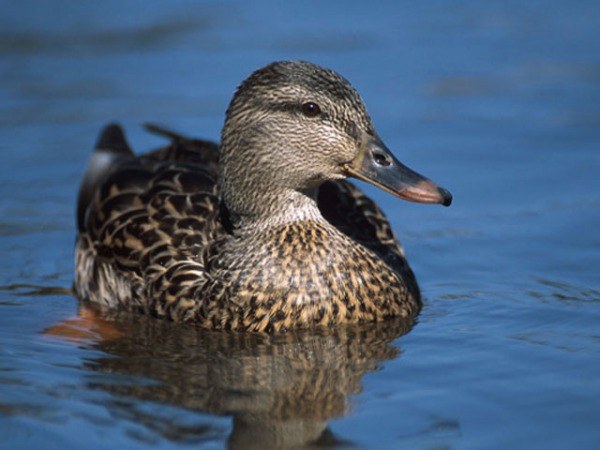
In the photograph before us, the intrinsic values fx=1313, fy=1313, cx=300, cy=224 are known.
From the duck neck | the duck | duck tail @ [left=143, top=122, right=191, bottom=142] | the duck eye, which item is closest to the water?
the duck

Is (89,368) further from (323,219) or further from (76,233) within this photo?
(76,233)

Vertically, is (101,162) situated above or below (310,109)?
below

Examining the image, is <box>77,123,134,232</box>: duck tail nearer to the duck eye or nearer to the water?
the water

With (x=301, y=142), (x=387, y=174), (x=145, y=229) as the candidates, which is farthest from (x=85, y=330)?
(x=387, y=174)

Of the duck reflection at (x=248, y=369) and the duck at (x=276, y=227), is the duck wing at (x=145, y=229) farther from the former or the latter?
the duck reflection at (x=248, y=369)

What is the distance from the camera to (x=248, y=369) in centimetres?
772

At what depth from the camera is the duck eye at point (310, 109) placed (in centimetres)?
805

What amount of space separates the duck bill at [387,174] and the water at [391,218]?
946 mm

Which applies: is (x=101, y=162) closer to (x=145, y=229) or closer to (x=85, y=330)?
(x=145, y=229)

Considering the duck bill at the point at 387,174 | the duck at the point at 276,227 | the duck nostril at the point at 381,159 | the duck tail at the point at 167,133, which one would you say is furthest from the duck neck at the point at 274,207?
the duck tail at the point at 167,133

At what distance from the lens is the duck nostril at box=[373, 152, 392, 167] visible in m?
8.00

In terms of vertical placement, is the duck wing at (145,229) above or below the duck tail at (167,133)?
below

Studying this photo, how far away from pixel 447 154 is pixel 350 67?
89.9 inches

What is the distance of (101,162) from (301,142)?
103 inches
